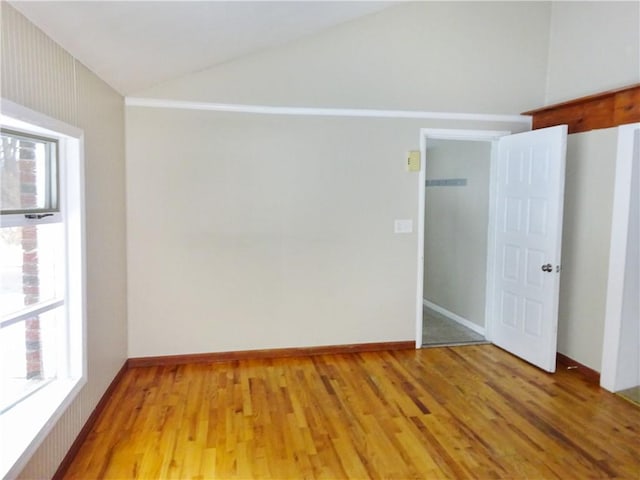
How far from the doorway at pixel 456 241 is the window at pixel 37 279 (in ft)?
10.4

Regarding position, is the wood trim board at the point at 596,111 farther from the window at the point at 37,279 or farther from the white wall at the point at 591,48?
the window at the point at 37,279

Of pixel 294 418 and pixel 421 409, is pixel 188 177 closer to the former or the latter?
pixel 294 418

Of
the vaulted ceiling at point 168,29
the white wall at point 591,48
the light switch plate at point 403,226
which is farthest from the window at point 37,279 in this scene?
the white wall at point 591,48

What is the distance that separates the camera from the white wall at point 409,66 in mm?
3590

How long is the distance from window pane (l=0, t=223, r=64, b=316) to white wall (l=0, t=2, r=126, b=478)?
9.8 inches

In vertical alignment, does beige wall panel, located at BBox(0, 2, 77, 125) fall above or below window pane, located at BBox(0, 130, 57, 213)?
above

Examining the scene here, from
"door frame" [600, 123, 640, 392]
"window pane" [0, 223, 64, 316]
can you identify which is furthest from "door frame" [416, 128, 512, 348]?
"window pane" [0, 223, 64, 316]

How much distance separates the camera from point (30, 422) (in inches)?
75.9

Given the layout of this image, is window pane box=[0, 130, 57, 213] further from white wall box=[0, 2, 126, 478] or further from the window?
white wall box=[0, 2, 126, 478]

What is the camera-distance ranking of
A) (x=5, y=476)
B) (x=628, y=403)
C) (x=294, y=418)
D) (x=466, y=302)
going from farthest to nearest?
(x=466, y=302), (x=628, y=403), (x=294, y=418), (x=5, y=476)

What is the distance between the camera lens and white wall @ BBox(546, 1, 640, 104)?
10.6 ft

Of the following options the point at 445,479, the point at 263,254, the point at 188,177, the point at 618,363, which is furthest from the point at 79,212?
the point at 618,363

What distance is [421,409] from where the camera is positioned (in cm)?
292

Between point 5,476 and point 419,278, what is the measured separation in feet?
11.0
